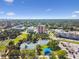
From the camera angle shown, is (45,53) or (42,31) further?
(42,31)

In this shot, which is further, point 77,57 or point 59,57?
point 77,57

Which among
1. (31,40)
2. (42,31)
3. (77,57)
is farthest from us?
(42,31)

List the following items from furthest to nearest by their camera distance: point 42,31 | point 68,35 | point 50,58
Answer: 1. point 42,31
2. point 68,35
3. point 50,58

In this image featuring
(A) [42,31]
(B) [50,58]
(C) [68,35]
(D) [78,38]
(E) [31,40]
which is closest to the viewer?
(B) [50,58]

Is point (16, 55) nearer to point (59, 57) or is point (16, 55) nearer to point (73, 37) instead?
point (59, 57)

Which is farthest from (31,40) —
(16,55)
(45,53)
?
(16,55)

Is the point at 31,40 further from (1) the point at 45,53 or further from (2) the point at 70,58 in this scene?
(2) the point at 70,58

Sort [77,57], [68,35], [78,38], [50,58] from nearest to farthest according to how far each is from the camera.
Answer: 1. [50,58]
2. [77,57]
3. [78,38]
4. [68,35]

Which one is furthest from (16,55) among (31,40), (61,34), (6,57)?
(61,34)
